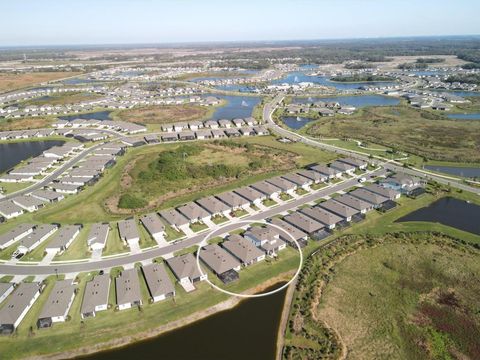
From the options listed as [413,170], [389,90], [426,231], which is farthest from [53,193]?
[389,90]

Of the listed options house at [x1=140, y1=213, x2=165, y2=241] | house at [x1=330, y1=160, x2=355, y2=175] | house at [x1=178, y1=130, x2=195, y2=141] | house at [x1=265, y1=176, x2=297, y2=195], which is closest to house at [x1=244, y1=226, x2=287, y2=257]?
house at [x1=140, y1=213, x2=165, y2=241]

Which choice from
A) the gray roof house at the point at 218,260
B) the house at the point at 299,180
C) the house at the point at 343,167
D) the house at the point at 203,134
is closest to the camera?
the gray roof house at the point at 218,260

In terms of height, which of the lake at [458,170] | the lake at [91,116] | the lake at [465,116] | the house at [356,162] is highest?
the lake at [91,116]

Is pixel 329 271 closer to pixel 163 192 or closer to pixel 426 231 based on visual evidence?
pixel 426 231

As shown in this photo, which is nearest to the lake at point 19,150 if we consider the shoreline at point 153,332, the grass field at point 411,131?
the shoreline at point 153,332

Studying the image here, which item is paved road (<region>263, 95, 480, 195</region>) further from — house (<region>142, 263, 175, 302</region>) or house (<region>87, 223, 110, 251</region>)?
house (<region>87, 223, 110, 251</region>)

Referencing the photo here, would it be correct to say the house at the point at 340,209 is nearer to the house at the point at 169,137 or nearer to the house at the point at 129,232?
the house at the point at 129,232
